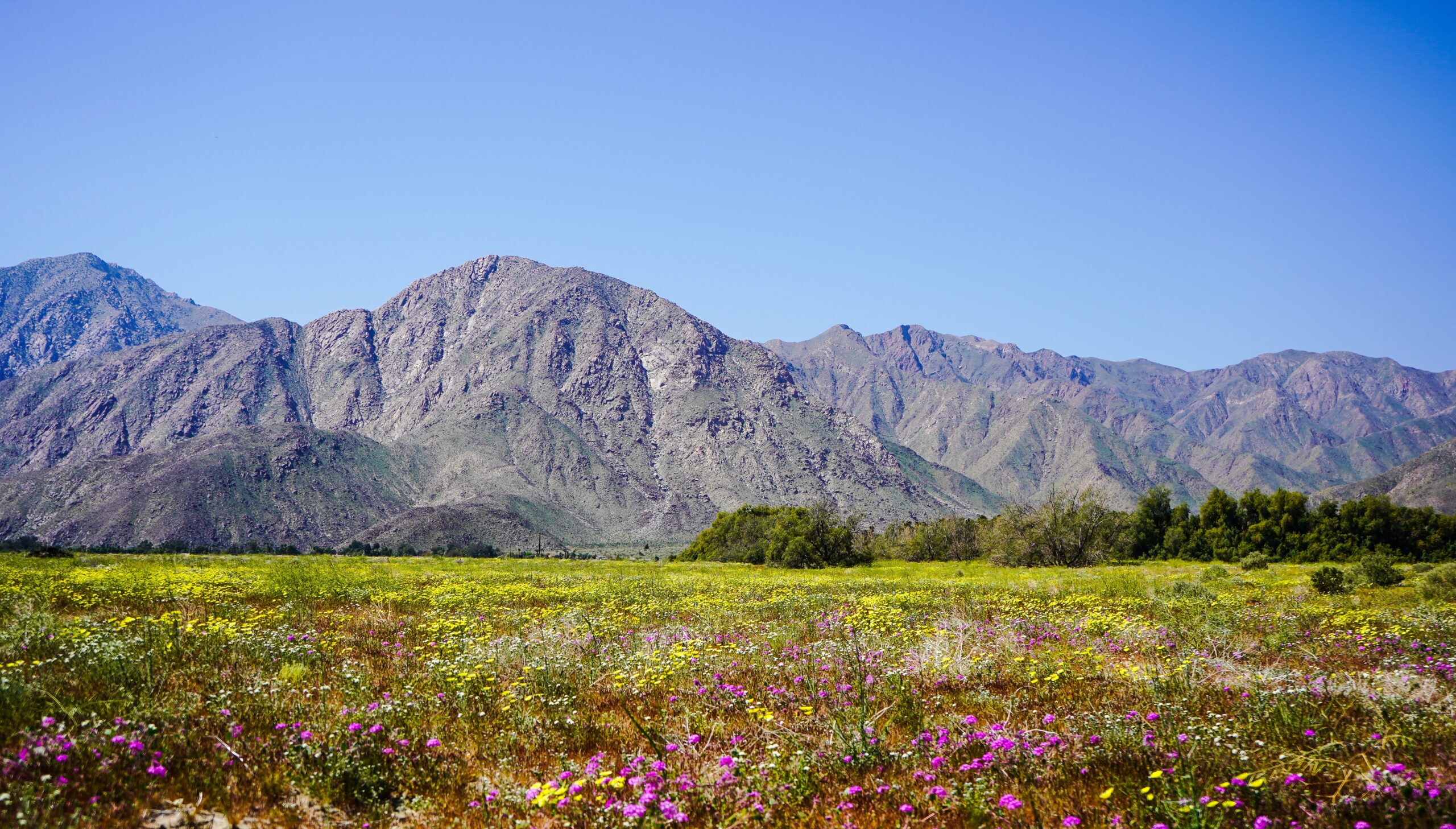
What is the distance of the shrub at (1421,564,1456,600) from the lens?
1750 cm

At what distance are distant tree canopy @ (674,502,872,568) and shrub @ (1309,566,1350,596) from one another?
164 ft

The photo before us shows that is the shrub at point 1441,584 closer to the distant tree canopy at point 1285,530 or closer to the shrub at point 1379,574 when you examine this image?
the shrub at point 1379,574

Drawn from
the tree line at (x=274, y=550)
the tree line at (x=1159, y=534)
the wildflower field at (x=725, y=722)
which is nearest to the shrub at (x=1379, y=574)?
the wildflower field at (x=725, y=722)

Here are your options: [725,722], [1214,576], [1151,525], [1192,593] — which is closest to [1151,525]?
[1151,525]

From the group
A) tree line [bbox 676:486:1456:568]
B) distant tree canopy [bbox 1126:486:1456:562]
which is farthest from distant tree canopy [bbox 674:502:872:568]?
distant tree canopy [bbox 1126:486:1456:562]

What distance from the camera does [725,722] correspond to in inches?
279

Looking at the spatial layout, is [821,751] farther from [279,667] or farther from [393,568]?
[393,568]

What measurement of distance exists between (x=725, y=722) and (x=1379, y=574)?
25.4 meters

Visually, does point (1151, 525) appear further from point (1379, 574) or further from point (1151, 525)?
point (1379, 574)

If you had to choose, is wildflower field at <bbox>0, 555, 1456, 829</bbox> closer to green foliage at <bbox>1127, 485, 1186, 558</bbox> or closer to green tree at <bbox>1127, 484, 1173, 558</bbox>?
green tree at <bbox>1127, 484, 1173, 558</bbox>

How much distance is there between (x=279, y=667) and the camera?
899cm

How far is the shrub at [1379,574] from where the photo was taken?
21.7m

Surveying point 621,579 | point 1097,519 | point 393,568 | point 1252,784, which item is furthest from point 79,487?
point 1252,784

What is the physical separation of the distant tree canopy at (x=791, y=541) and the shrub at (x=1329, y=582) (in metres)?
49.9
